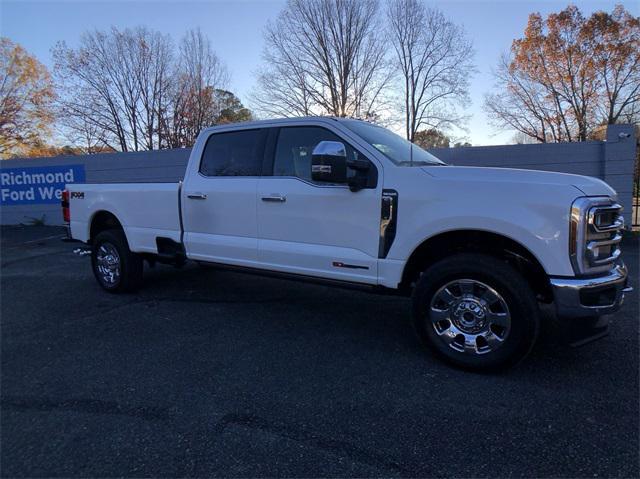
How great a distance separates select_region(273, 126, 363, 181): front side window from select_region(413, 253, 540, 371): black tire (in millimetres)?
1594

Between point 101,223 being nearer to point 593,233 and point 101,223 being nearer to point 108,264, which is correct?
point 108,264

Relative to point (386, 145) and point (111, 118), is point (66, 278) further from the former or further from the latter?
point (111, 118)

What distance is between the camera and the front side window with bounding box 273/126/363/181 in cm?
421

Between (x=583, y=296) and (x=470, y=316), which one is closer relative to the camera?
(x=583, y=296)

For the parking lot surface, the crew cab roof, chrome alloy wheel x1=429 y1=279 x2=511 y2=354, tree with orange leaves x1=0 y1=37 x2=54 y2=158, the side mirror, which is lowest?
the parking lot surface

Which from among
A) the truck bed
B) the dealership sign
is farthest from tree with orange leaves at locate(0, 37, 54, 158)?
the truck bed

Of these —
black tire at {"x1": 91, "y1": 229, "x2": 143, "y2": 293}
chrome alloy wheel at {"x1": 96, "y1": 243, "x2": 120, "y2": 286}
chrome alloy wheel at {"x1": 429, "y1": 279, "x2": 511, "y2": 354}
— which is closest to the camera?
chrome alloy wheel at {"x1": 429, "y1": 279, "x2": 511, "y2": 354}

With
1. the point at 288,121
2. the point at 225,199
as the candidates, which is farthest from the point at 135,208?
the point at 288,121

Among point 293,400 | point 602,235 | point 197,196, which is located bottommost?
point 293,400

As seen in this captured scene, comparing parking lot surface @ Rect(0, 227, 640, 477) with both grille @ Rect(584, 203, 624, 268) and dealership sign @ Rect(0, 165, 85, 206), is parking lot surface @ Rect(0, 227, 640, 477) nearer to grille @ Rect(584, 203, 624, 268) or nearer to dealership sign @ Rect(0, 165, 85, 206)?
Result: grille @ Rect(584, 203, 624, 268)

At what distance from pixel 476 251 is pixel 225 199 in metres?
2.63

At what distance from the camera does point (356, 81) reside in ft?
97.9

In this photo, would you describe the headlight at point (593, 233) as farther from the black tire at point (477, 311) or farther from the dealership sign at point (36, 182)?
the dealership sign at point (36, 182)

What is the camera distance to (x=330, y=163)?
3.64 metres
